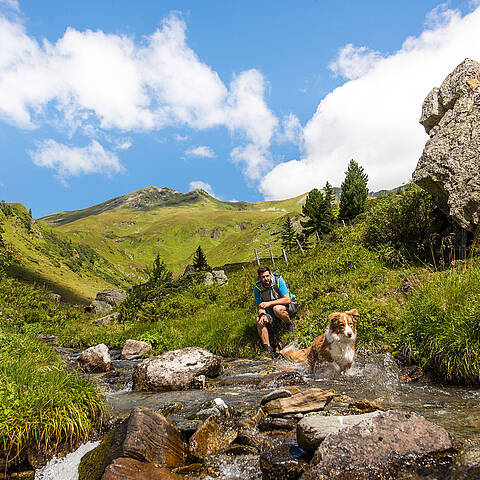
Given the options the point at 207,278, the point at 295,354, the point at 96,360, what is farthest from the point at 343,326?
the point at 207,278

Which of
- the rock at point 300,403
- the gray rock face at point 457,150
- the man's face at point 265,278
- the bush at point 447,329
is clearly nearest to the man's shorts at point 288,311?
the man's face at point 265,278

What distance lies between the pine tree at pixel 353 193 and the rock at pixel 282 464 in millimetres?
62627

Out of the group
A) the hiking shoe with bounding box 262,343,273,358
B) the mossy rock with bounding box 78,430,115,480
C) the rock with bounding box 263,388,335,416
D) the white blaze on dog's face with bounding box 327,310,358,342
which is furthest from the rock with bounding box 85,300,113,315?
the rock with bounding box 263,388,335,416

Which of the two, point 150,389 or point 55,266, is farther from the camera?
point 55,266

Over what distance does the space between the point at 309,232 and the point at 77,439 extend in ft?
200

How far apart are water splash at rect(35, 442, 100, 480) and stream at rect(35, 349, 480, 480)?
0.04ft

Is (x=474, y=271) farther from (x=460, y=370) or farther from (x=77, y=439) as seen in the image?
(x=77, y=439)

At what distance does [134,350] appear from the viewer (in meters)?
12.5

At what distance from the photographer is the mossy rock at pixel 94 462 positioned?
3.66 meters

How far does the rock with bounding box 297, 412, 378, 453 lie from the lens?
3.44 meters

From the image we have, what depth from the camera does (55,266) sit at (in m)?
98.0

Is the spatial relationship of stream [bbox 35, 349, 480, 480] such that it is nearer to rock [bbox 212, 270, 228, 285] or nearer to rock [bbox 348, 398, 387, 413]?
rock [bbox 348, 398, 387, 413]

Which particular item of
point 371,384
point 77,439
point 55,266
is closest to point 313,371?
point 371,384

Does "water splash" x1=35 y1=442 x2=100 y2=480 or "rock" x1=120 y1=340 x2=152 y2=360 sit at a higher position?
"water splash" x1=35 y1=442 x2=100 y2=480
